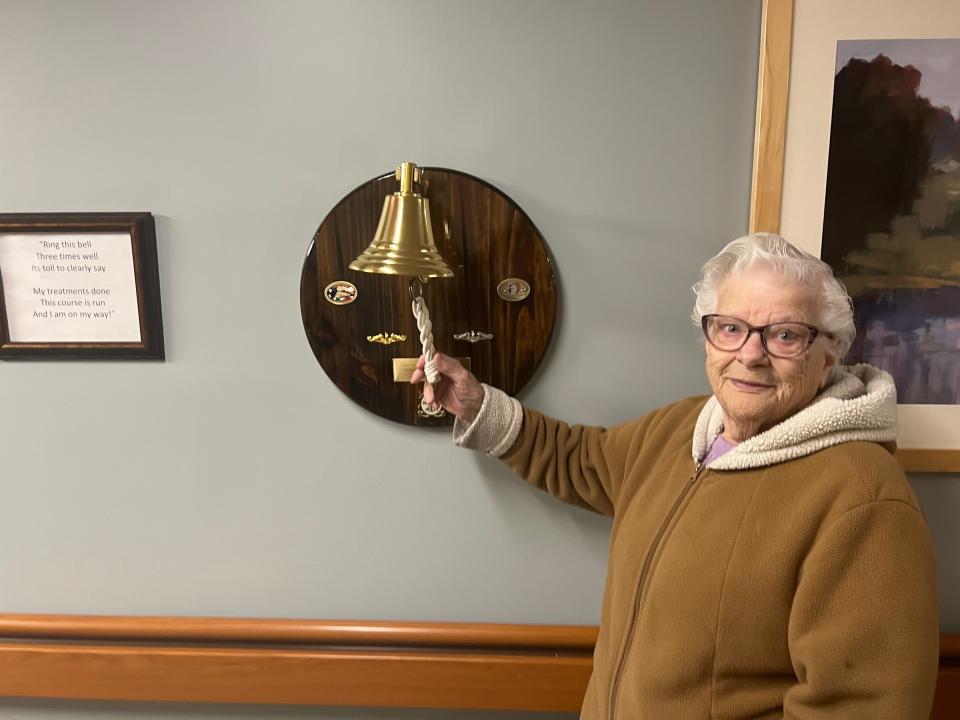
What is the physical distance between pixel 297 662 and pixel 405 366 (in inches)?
22.8

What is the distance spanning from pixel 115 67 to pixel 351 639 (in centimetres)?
104

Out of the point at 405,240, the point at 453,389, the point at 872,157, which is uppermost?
the point at 872,157

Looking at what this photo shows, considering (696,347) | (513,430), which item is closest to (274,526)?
(513,430)

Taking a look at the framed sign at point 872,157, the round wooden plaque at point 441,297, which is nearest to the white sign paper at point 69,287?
the round wooden plaque at point 441,297

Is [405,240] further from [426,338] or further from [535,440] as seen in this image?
[535,440]

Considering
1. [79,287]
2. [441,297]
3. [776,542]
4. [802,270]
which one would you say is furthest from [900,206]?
[79,287]

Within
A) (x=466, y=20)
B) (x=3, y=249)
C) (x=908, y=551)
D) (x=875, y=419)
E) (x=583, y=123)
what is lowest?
(x=908, y=551)

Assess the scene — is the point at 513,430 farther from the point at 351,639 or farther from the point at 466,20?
the point at 466,20

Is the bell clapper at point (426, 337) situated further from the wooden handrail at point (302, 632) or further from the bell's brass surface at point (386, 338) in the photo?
the wooden handrail at point (302, 632)

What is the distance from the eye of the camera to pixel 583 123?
948 millimetres

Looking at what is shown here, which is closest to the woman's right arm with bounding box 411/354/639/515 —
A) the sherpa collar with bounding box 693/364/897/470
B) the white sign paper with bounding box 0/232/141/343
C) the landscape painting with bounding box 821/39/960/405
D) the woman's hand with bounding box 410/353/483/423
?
the woman's hand with bounding box 410/353/483/423

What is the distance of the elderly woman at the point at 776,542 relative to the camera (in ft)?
2.08

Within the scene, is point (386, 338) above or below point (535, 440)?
above

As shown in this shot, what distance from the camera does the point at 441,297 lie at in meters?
0.98
